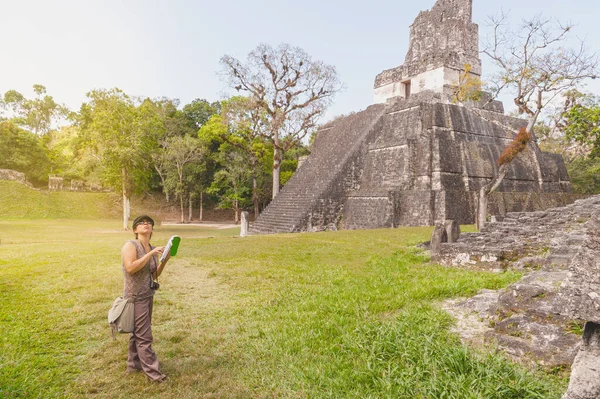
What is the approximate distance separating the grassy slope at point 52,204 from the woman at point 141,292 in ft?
81.4

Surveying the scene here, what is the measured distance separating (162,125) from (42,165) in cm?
1268

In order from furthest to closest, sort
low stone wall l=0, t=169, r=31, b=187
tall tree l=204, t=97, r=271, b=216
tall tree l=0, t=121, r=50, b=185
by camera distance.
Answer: tall tree l=0, t=121, r=50, b=185 → low stone wall l=0, t=169, r=31, b=187 → tall tree l=204, t=97, r=271, b=216

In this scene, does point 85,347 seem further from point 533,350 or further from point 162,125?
point 162,125

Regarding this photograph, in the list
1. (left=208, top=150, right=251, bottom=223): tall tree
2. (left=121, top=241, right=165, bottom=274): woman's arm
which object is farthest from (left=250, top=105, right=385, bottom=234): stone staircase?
(left=121, top=241, right=165, bottom=274): woman's arm

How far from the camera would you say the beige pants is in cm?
280

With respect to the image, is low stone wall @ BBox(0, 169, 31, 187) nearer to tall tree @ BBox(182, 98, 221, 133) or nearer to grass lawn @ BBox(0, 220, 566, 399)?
tall tree @ BBox(182, 98, 221, 133)

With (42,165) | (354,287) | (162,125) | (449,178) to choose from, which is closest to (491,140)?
(449,178)

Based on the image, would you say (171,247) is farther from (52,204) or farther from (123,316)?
(52,204)

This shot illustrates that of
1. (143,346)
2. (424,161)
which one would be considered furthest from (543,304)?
(424,161)

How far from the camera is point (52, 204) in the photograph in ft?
81.0

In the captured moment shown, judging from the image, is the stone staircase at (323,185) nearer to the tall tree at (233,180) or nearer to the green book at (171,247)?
the tall tree at (233,180)

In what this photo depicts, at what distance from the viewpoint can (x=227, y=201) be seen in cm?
2595

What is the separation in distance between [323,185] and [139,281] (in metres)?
13.8

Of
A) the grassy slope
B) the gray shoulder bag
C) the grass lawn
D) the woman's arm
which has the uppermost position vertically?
the grassy slope
